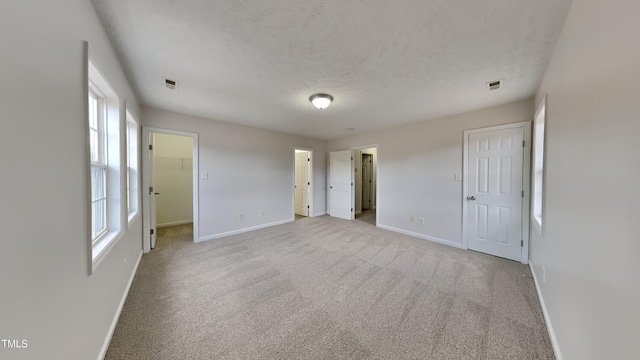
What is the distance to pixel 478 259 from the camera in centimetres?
294

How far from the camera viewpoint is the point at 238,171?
4.17m

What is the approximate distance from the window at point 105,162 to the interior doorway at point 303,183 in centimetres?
393

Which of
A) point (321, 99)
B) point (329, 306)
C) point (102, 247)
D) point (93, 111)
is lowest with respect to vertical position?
point (329, 306)

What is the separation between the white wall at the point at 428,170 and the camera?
3.27 metres

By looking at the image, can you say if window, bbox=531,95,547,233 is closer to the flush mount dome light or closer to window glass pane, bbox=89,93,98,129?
the flush mount dome light

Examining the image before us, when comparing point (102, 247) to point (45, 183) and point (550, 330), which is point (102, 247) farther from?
point (550, 330)

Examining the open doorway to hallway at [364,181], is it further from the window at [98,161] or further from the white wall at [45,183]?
the white wall at [45,183]

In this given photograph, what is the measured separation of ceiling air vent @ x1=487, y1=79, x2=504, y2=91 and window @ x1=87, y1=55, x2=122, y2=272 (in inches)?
145

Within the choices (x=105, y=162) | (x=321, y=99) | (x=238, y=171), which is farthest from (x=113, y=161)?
(x=238, y=171)

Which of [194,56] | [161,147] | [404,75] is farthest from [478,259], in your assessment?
[161,147]

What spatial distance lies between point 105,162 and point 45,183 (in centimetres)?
117

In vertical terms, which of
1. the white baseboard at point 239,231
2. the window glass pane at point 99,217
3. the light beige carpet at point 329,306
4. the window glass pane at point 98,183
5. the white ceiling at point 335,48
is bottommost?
the light beige carpet at point 329,306

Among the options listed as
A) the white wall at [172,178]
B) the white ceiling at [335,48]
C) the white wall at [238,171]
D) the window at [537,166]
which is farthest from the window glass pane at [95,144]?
the window at [537,166]

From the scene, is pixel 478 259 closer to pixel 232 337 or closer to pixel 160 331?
pixel 232 337
